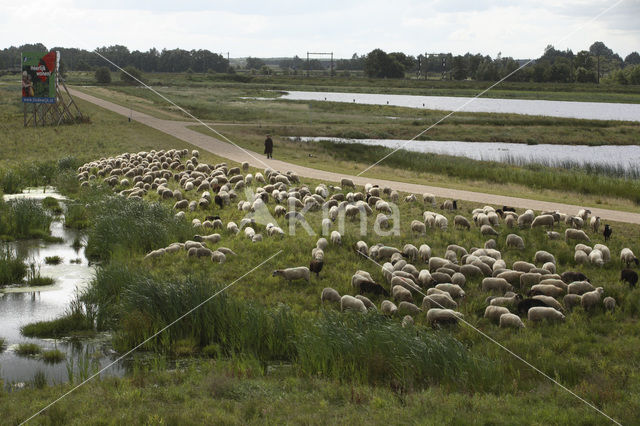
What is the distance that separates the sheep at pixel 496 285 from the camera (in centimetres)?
1612

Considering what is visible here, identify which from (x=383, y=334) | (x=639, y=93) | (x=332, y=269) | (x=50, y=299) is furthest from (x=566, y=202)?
(x=639, y=93)

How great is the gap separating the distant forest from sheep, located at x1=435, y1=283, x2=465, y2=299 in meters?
59.2

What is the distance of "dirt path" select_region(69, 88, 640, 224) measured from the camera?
2511 cm

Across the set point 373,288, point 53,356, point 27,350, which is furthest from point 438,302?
point 27,350

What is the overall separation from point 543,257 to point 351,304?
686 cm

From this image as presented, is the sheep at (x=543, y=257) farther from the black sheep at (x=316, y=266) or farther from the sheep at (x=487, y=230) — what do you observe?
the black sheep at (x=316, y=266)

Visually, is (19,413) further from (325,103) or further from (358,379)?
(325,103)

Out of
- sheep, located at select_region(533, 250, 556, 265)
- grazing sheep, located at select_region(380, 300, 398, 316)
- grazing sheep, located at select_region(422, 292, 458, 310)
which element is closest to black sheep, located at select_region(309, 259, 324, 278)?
grazing sheep, located at select_region(380, 300, 398, 316)

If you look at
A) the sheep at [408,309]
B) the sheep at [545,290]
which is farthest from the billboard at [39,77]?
the sheep at [545,290]

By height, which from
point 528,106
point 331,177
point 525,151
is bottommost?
point 331,177

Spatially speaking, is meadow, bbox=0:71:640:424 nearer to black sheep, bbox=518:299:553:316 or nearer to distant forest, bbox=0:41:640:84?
black sheep, bbox=518:299:553:316

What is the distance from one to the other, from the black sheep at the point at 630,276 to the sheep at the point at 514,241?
3557mm

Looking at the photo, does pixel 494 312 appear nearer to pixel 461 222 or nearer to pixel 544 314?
pixel 544 314

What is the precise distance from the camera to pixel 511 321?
45.5ft
